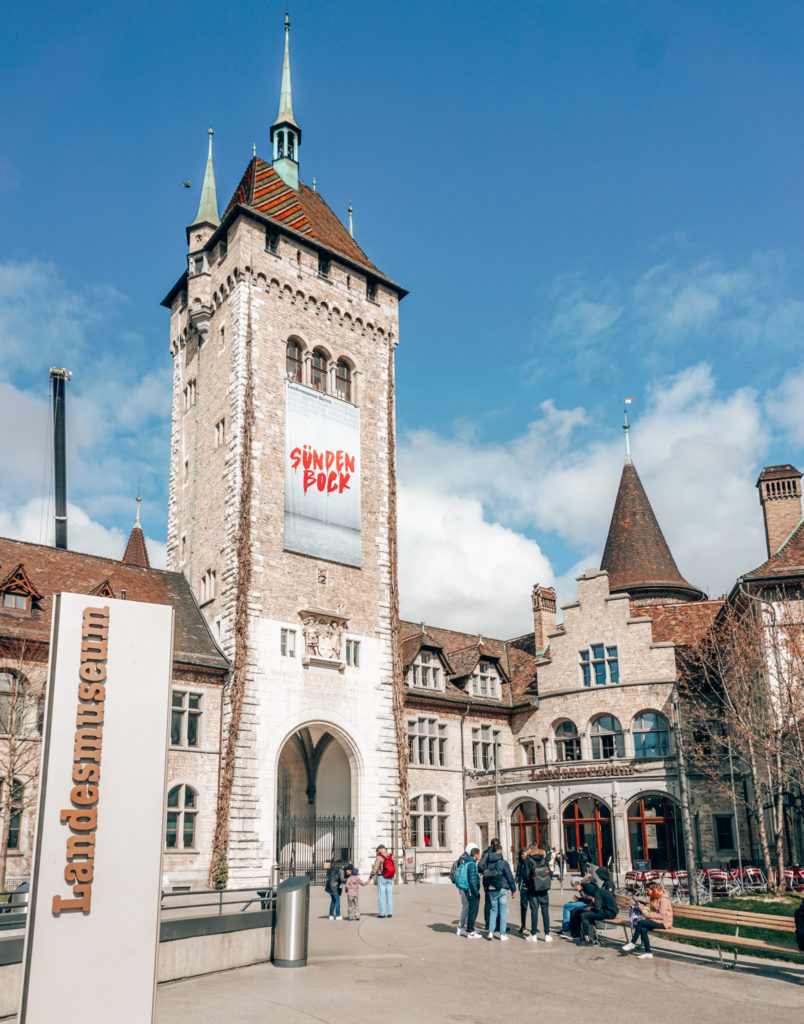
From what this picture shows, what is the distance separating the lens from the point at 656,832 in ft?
115

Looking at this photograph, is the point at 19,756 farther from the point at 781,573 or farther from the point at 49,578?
the point at 781,573

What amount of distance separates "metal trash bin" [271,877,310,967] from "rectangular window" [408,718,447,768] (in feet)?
83.2

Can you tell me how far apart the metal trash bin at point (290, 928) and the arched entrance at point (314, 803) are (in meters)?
20.9

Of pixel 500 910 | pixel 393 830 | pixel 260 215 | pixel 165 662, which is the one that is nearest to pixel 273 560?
pixel 393 830

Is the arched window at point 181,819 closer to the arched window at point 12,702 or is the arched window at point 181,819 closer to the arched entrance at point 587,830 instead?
the arched window at point 12,702

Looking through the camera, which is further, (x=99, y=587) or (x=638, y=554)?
(x=638, y=554)

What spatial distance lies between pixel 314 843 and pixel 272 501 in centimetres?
1325

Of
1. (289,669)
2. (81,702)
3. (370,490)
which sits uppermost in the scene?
(370,490)

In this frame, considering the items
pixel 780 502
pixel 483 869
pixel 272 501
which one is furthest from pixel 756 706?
pixel 272 501

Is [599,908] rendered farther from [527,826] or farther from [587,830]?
[527,826]

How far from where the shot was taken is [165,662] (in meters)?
9.35

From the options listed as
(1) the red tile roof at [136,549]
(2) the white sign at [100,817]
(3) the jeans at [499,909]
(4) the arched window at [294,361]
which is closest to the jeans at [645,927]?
(3) the jeans at [499,909]

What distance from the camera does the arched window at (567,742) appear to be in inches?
1544

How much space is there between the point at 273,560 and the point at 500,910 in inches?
779
